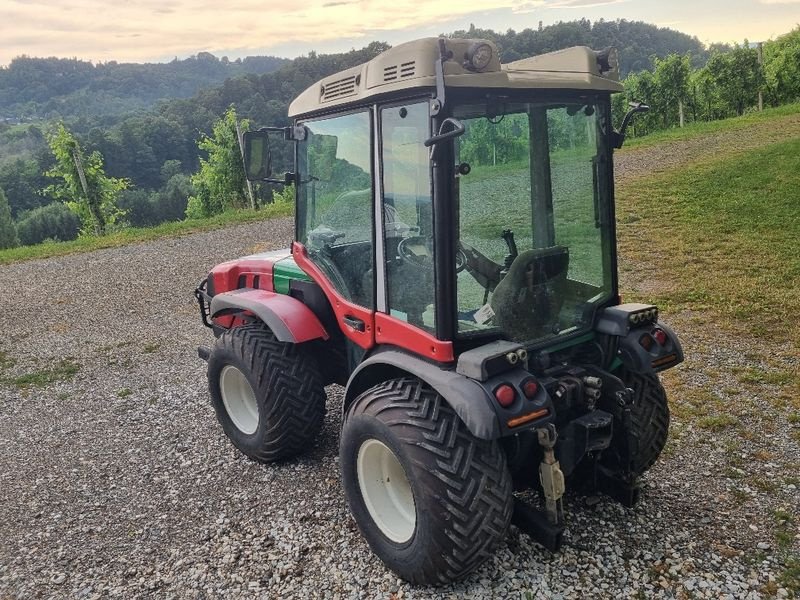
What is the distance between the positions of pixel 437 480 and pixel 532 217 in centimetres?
138

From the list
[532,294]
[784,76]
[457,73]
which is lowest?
[532,294]

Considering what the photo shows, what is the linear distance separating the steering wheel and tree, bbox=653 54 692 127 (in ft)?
95.8

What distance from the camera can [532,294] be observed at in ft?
10.2

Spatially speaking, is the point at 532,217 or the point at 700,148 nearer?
the point at 532,217

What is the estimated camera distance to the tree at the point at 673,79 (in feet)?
93.8

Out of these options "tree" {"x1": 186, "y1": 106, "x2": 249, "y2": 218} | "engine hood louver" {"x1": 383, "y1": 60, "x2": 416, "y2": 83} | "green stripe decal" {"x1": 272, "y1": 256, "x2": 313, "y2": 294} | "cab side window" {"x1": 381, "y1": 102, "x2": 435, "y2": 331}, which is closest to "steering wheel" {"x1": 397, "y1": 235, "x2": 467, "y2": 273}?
"cab side window" {"x1": 381, "y1": 102, "x2": 435, "y2": 331}

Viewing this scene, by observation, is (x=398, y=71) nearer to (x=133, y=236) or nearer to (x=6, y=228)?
(x=133, y=236)

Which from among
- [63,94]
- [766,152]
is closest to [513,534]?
[766,152]

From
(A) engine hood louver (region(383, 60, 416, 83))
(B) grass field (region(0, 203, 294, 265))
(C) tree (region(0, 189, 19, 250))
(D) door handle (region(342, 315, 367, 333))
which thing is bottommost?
(D) door handle (region(342, 315, 367, 333))

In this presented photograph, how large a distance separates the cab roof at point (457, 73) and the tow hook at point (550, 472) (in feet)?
5.08

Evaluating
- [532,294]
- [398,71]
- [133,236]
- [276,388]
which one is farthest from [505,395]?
[133,236]

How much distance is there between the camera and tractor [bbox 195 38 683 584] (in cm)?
272

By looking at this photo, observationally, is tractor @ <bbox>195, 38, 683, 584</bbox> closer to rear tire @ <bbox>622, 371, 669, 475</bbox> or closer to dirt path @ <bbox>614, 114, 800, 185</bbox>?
rear tire @ <bbox>622, 371, 669, 475</bbox>

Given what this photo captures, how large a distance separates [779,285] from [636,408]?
550cm
